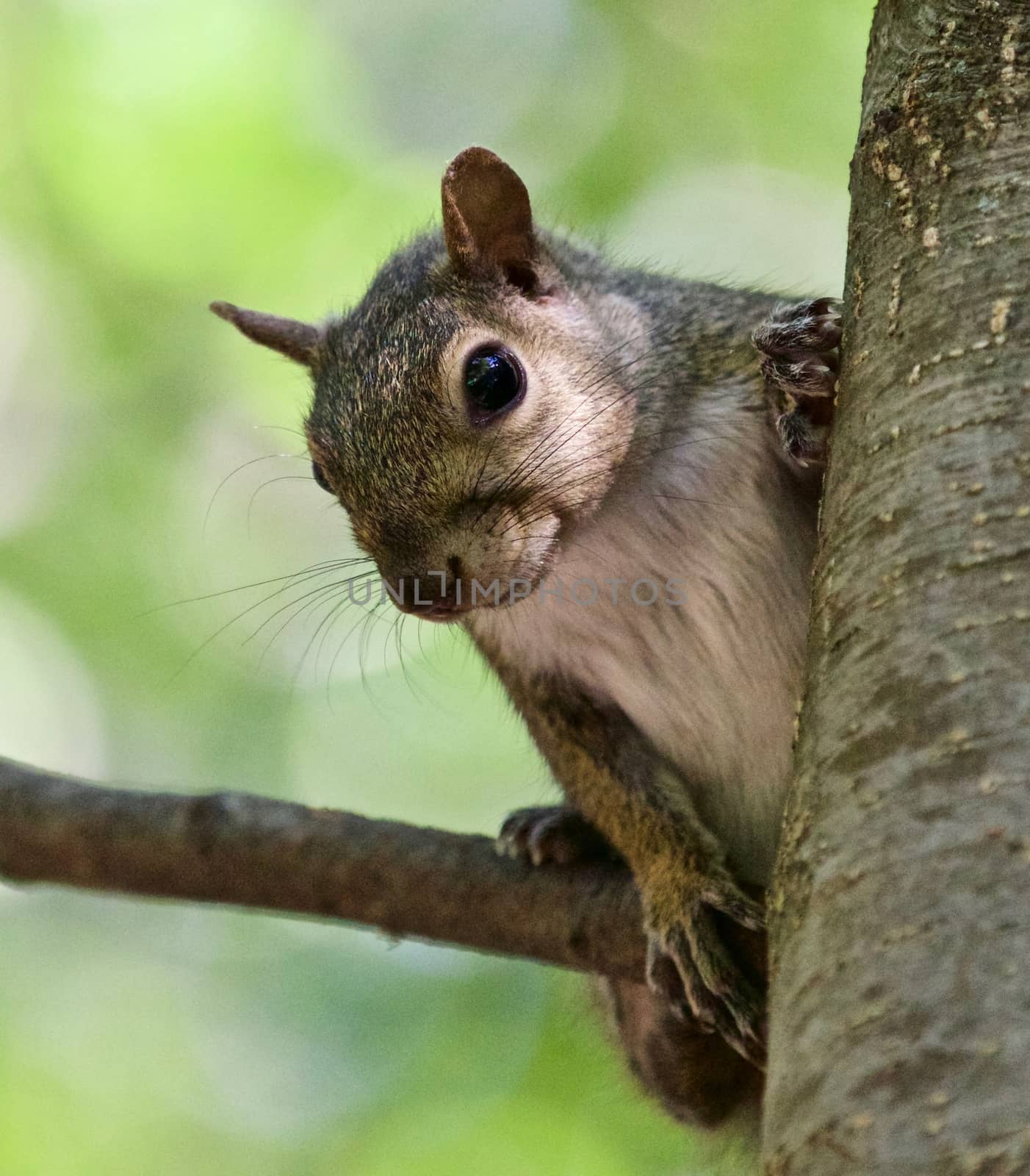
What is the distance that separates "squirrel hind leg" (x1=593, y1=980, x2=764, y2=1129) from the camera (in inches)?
111

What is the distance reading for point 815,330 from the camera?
2.23 meters

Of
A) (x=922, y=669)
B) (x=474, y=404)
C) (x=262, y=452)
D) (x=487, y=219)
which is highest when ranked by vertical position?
(x=262, y=452)

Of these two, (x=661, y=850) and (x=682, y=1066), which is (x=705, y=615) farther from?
(x=682, y=1066)

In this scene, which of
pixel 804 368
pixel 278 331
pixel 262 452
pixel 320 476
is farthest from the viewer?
pixel 262 452

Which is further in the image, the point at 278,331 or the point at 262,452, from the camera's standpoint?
the point at 262,452

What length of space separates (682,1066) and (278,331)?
5.71 ft

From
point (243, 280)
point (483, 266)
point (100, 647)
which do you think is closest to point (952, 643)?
point (483, 266)

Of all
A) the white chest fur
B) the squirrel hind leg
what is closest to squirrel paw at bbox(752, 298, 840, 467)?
the white chest fur

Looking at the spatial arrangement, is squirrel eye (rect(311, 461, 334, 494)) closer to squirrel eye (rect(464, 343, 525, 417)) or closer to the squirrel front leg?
squirrel eye (rect(464, 343, 525, 417))

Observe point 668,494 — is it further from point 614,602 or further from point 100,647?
point 100,647

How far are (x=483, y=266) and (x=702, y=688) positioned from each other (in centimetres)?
92

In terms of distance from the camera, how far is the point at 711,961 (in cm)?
243

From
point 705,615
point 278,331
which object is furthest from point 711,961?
point 278,331

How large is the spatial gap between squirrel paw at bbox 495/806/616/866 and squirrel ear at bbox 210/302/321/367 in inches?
42.0
